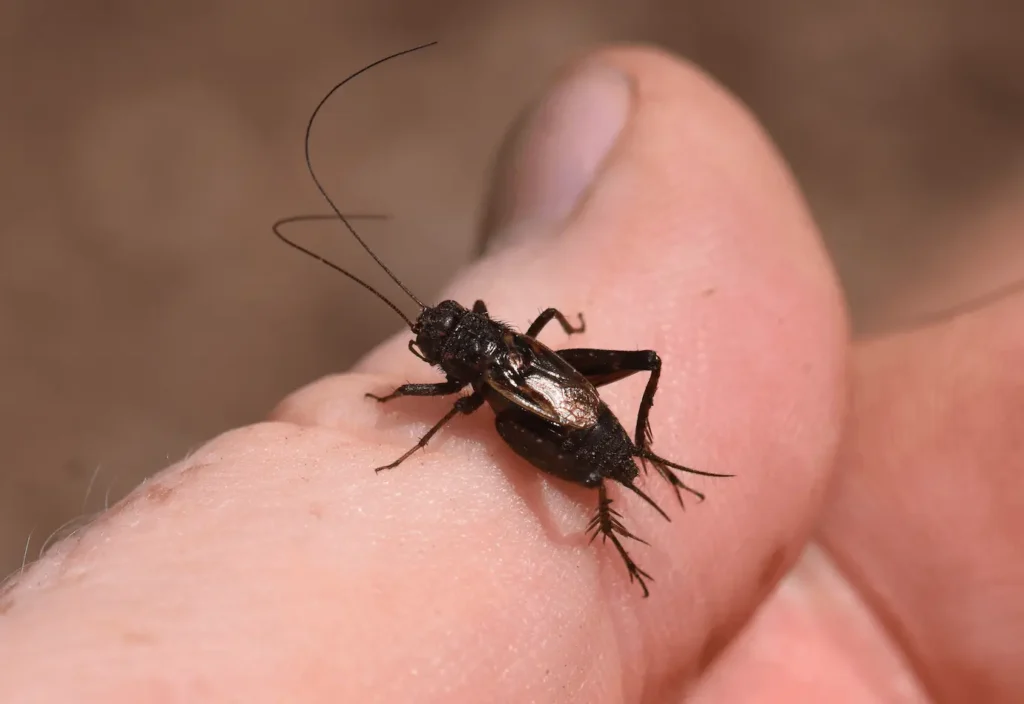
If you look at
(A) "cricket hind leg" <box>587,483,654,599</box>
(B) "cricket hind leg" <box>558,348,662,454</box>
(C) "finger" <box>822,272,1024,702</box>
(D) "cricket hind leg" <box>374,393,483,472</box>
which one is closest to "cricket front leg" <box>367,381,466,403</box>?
(D) "cricket hind leg" <box>374,393,483,472</box>

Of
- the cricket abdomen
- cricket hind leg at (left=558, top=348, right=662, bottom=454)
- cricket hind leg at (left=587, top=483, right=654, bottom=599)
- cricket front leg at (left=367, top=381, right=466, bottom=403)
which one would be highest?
cricket hind leg at (left=558, top=348, right=662, bottom=454)

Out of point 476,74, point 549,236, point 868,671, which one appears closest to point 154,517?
point 549,236

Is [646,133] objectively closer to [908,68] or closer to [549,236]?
[549,236]

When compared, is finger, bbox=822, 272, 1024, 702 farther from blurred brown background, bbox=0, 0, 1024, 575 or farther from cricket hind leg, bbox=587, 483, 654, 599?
blurred brown background, bbox=0, 0, 1024, 575

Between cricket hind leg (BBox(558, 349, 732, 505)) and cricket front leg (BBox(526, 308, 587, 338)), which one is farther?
cricket front leg (BBox(526, 308, 587, 338))

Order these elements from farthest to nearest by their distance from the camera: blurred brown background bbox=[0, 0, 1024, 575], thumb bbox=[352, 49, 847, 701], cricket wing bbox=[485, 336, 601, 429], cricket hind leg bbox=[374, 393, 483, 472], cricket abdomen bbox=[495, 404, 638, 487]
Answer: blurred brown background bbox=[0, 0, 1024, 575]
cricket wing bbox=[485, 336, 601, 429]
thumb bbox=[352, 49, 847, 701]
cricket abdomen bbox=[495, 404, 638, 487]
cricket hind leg bbox=[374, 393, 483, 472]

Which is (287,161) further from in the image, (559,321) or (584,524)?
(584,524)

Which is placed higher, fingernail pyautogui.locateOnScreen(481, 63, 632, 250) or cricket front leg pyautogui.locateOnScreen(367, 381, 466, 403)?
fingernail pyautogui.locateOnScreen(481, 63, 632, 250)

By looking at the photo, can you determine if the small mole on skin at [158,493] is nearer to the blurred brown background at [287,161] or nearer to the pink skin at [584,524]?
the pink skin at [584,524]
